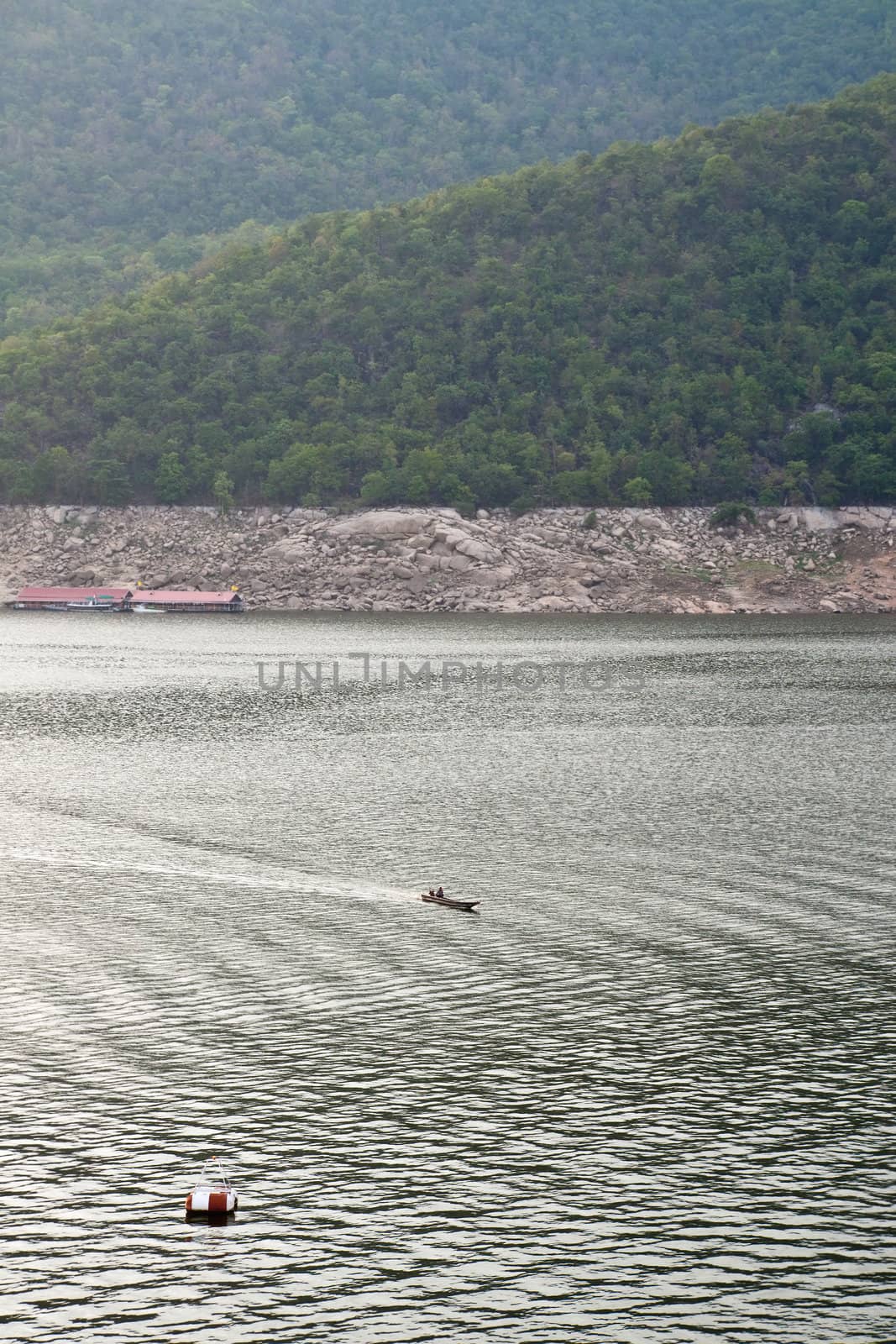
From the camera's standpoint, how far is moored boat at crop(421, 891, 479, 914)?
5191cm

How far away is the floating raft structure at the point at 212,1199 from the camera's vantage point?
95.1ft

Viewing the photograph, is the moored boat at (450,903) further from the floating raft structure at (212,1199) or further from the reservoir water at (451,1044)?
the floating raft structure at (212,1199)

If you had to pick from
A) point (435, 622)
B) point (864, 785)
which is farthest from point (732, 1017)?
point (435, 622)

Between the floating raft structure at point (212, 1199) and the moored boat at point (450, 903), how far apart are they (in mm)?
22955

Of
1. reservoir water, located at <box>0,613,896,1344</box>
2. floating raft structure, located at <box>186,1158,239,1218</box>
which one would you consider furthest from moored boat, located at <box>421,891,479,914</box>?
floating raft structure, located at <box>186,1158,239,1218</box>

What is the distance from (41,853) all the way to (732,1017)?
102ft

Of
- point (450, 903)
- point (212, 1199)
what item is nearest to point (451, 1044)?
point (212, 1199)

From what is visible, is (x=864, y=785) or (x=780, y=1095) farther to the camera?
(x=864, y=785)

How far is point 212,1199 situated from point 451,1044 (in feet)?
35.7

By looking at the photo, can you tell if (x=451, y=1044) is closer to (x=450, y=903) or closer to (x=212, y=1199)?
(x=212, y=1199)

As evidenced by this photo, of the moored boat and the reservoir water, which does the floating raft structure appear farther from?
the moored boat

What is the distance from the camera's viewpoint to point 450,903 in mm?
52000

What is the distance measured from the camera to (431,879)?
5675 centimetres

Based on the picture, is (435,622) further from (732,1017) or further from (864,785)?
(732,1017)
